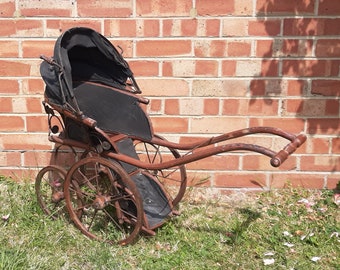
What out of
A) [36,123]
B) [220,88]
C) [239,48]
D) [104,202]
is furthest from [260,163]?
[36,123]

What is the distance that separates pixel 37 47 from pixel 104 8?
22.3 inches

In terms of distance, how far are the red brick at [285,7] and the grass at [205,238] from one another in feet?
4.37

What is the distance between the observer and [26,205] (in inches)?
136

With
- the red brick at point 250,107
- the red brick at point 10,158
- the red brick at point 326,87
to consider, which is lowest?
the red brick at point 10,158

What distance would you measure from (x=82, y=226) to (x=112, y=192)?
346 mm

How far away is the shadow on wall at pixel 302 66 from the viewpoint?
131 inches

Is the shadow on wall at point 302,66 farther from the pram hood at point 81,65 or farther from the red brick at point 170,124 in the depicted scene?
the pram hood at point 81,65

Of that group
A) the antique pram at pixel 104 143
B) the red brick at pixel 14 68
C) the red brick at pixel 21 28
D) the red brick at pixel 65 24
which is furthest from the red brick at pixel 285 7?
the red brick at pixel 14 68

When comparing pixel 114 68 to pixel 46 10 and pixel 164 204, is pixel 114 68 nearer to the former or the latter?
pixel 46 10

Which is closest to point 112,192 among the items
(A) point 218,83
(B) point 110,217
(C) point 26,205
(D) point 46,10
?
(B) point 110,217

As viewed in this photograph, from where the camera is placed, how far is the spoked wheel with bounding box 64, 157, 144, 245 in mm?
2904

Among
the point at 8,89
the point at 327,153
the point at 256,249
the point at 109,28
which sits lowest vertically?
the point at 256,249

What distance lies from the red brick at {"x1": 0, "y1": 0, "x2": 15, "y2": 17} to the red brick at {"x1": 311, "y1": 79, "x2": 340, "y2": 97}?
7.24 feet

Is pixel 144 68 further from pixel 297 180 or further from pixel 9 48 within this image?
pixel 297 180
